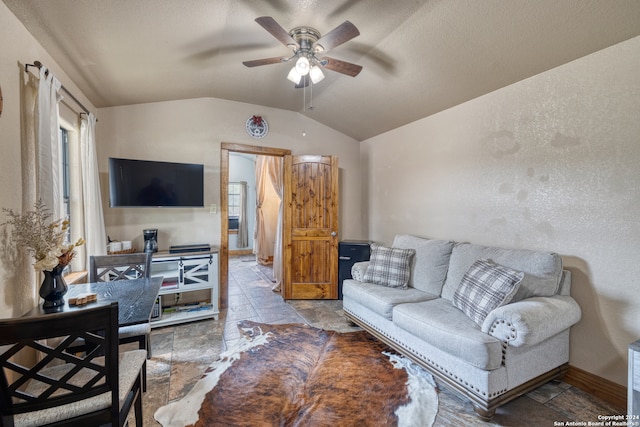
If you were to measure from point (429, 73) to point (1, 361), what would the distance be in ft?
10.9

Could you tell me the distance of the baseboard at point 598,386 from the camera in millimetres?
1921

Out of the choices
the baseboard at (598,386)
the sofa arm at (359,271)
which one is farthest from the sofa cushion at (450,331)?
the baseboard at (598,386)

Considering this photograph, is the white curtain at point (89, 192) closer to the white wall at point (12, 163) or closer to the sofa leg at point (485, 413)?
the white wall at point (12, 163)

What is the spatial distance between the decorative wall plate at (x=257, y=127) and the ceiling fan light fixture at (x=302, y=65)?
1945 mm

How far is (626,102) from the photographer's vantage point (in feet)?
6.29

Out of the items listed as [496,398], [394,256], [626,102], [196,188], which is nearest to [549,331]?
[496,398]

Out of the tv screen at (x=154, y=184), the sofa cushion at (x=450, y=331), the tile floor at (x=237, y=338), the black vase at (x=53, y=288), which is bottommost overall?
the tile floor at (x=237, y=338)

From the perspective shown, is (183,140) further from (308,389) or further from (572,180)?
(572,180)

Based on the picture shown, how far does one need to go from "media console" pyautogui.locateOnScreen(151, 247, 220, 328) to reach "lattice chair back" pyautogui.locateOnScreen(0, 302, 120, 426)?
1991mm

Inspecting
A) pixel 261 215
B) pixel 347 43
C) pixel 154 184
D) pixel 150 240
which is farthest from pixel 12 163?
pixel 261 215

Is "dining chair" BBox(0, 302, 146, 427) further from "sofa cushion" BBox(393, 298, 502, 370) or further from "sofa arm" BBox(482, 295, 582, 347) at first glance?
"sofa arm" BBox(482, 295, 582, 347)

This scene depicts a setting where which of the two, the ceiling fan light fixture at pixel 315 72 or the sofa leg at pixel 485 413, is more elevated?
the ceiling fan light fixture at pixel 315 72

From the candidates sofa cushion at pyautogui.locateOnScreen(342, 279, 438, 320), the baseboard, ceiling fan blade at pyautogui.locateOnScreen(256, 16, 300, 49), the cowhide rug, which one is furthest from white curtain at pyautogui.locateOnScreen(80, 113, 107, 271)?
the baseboard

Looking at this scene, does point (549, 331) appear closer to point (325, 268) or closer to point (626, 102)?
point (626, 102)
